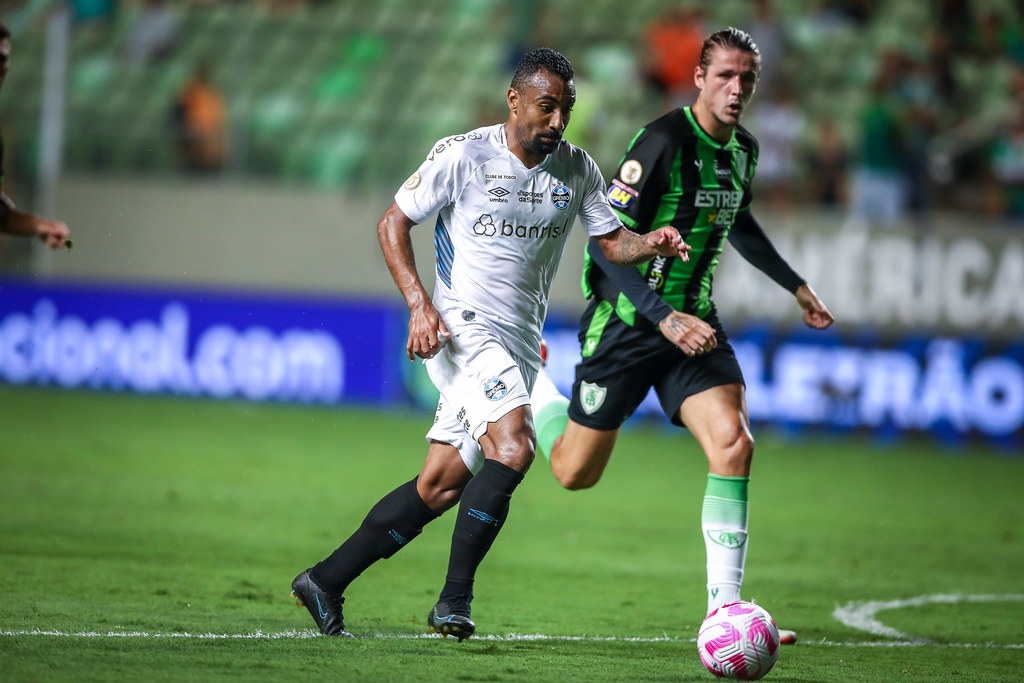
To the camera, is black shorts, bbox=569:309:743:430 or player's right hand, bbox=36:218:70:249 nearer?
black shorts, bbox=569:309:743:430

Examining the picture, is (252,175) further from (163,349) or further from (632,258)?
(632,258)

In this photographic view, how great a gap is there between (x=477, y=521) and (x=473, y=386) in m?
0.50

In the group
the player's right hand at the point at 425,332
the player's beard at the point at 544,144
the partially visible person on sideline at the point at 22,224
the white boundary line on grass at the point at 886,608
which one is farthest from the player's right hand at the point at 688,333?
the partially visible person on sideline at the point at 22,224

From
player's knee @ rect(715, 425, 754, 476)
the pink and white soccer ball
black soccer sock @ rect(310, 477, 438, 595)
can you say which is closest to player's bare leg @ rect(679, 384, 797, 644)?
player's knee @ rect(715, 425, 754, 476)

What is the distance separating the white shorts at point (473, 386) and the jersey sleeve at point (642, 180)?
33.8 inches

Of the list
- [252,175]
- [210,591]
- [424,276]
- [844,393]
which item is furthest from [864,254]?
[210,591]

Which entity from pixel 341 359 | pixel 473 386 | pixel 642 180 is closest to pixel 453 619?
pixel 473 386

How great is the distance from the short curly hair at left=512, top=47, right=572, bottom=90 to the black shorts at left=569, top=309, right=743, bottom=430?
4.49 ft

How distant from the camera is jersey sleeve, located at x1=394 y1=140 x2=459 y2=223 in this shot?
5.10m

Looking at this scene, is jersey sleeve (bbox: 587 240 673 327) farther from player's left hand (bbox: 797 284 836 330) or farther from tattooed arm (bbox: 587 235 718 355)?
player's left hand (bbox: 797 284 836 330)

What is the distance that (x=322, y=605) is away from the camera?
515 cm

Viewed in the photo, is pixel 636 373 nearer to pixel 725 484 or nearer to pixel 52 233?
pixel 725 484

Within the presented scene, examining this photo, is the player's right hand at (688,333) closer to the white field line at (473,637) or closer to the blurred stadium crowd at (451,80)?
the white field line at (473,637)

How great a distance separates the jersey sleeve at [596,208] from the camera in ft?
17.8
